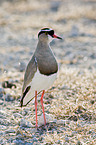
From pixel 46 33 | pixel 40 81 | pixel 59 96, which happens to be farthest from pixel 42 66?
pixel 59 96

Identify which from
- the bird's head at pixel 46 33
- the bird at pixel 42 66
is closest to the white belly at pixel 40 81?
the bird at pixel 42 66

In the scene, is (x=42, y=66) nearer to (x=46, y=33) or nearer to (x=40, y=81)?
(x=40, y=81)

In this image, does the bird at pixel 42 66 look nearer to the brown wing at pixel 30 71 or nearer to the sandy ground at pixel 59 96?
the brown wing at pixel 30 71

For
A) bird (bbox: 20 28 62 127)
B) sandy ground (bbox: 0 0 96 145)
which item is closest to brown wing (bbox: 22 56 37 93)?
bird (bbox: 20 28 62 127)

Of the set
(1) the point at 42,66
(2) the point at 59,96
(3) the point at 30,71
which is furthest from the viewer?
(2) the point at 59,96

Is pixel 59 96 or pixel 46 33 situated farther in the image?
pixel 59 96

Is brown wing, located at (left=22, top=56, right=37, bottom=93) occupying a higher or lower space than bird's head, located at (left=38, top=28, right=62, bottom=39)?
lower

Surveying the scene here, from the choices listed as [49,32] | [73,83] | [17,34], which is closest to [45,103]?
[73,83]

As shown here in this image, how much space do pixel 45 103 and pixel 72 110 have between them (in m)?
0.49

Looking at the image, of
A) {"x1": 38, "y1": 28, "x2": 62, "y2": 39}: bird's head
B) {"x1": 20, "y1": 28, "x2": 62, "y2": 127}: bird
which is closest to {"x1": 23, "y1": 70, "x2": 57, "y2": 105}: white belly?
{"x1": 20, "y1": 28, "x2": 62, "y2": 127}: bird

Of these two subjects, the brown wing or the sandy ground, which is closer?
the brown wing

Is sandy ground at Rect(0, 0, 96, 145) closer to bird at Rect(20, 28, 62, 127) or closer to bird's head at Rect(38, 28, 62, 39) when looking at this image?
bird at Rect(20, 28, 62, 127)

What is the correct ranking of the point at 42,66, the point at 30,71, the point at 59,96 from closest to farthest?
the point at 42,66 → the point at 30,71 → the point at 59,96

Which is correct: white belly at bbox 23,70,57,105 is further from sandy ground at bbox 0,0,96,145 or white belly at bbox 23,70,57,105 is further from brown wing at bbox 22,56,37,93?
sandy ground at bbox 0,0,96,145
